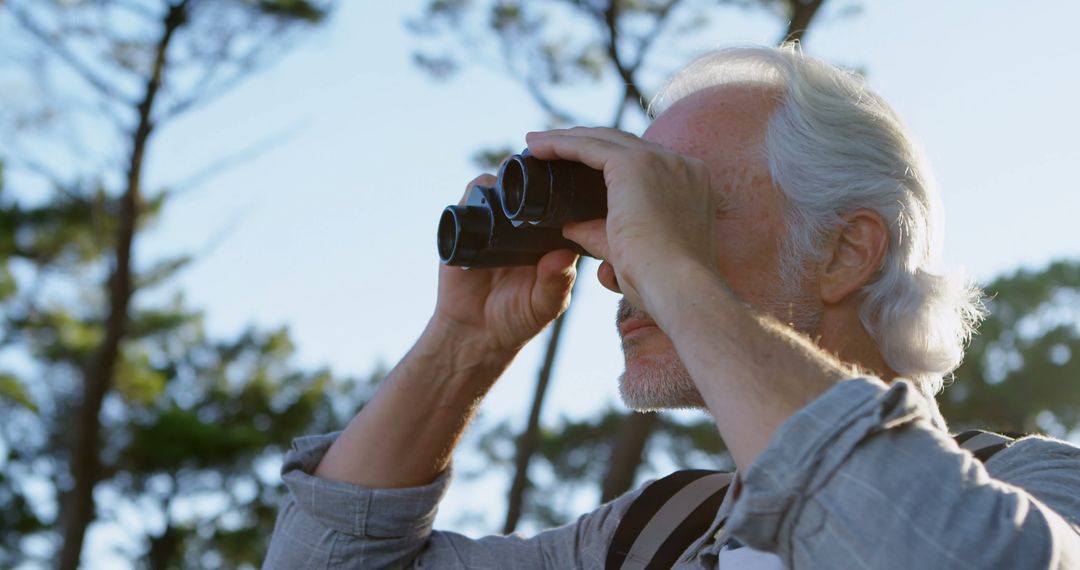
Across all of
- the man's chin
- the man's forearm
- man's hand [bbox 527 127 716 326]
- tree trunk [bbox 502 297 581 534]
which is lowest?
→ tree trunk [bbox 502 297 581 534]

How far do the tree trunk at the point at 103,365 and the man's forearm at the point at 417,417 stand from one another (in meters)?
6.18

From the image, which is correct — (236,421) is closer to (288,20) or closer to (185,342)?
(185,342)

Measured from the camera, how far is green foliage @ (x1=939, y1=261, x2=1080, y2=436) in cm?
1110

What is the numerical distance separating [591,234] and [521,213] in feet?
0.37

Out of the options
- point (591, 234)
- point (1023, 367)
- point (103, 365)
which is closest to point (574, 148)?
point (591, 234)

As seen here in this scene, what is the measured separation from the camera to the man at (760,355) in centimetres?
106

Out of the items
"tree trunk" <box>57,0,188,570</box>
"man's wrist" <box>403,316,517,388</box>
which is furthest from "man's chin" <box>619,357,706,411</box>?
"tree trunk" <box>57,0,188,570</box>

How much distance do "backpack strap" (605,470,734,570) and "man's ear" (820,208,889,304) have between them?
0.34 meters

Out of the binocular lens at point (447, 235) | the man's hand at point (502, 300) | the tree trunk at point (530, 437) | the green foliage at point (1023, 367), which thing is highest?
the binocular lens at point (447, 235)

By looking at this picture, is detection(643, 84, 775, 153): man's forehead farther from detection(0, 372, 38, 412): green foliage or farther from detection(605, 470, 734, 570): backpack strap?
detection(0, 372, 38, 412): green foliage

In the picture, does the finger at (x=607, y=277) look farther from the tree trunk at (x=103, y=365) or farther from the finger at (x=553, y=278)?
the tree trunk at (x=103, y=365)

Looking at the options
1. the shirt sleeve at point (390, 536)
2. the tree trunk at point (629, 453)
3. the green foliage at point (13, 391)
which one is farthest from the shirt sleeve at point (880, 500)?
the green foliage at point (13, 391)

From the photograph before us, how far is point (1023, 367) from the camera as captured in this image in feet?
37.5

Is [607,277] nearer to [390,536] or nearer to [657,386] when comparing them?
[657,386]
